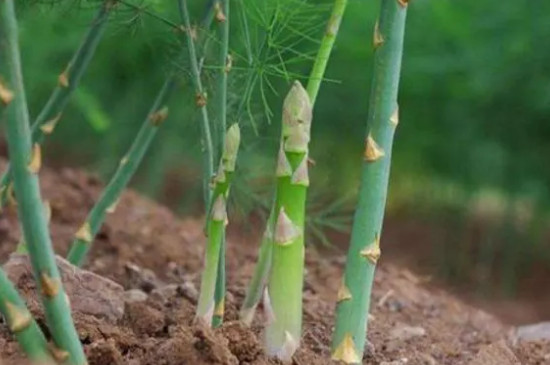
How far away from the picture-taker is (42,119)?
5.28ft

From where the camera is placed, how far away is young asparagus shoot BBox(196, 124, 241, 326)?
124 cm

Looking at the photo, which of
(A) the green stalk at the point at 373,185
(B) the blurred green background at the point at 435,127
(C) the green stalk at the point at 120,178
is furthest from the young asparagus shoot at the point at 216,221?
(B) the blurred green background at the point at 435,127

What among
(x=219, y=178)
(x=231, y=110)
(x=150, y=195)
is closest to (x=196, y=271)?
(x=231, y=110)

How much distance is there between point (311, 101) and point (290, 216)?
0.45ft

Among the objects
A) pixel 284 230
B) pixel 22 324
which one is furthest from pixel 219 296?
pixel 22 324

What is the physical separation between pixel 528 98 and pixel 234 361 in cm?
205

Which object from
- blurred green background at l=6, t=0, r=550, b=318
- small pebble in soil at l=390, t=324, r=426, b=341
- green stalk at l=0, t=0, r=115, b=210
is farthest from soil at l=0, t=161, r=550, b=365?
blurred green background at l=6, t=0, r=550, b=318

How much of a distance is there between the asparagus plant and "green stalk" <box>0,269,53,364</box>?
0.90ft

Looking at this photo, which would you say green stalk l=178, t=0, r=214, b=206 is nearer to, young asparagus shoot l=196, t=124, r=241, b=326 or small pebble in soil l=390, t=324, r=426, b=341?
young asparagus shoot l=196, t=124, r=241, b=326

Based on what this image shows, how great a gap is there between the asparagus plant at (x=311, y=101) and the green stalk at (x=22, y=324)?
10.8 inches

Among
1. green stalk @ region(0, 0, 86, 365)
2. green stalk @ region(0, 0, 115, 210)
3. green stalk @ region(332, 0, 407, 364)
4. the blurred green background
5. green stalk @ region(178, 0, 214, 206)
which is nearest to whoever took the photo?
green stalk @ region(0, 0, 86, 365)

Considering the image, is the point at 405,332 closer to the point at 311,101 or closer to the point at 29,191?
the point at 311,101

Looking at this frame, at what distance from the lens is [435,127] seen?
10.7ft

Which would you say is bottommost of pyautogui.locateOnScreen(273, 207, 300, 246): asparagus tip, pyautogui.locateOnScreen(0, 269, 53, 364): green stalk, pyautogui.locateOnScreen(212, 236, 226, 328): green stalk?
pyautogui.locateOnScreen(212, 236, 226, 328): green stalk
